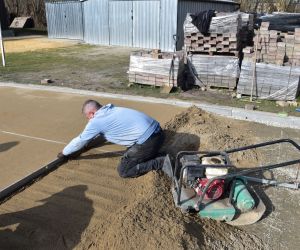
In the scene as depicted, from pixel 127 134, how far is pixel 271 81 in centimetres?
546

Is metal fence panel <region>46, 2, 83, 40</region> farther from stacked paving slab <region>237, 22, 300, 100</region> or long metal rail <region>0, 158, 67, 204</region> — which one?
long metal rail <region>0, 158, 67, 204</region>

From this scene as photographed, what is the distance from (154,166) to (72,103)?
418 cm

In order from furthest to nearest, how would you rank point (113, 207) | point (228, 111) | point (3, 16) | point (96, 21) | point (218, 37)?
point (3, 16)
point (96, 21)
point (218, 37)
point (228, 111)
point (113, 207)

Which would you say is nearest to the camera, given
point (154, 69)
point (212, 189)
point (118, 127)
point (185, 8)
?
point (212, 189)

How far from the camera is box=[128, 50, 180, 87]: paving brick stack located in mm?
9547

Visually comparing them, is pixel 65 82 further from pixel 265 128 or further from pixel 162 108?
pixel 265 128

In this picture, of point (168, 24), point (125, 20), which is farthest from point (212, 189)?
point (125, 20)

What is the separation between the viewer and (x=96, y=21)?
20625mm

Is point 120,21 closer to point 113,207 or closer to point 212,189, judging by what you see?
point 113,207

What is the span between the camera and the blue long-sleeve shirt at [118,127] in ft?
15.1

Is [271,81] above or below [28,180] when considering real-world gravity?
above

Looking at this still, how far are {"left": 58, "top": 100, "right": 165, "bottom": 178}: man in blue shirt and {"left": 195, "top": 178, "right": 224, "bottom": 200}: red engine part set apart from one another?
1.00 metres

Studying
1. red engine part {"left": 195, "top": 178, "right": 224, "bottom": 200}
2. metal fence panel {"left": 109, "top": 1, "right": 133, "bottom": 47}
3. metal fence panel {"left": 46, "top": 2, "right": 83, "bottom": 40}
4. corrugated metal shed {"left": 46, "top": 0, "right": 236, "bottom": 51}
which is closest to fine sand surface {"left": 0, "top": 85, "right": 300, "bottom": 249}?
red engine part {"left": 195, "top": 178, "right": 224, "bottom": 200}

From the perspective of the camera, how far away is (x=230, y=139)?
613 cm
